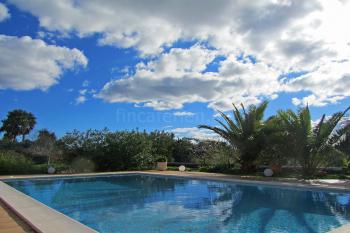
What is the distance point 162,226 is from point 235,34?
8.73 m

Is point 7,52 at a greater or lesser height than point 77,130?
greater

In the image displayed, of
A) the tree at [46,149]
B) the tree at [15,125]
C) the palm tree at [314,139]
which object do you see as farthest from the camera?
the tree at [15,125]

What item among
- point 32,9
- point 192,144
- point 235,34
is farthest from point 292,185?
point 192,144

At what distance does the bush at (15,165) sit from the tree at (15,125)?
27910mm

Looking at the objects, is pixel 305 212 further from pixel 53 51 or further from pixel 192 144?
pixel 192 144

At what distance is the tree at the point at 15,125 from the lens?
44.4 metres

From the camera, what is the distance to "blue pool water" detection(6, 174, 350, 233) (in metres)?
7.16

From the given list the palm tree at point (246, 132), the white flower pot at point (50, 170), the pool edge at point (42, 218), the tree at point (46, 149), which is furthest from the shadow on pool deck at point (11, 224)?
the tree at point (46, 149)

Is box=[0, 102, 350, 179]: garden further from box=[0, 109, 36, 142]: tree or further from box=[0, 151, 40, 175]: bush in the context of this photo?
box=[0, 109, 36, 142]: tree

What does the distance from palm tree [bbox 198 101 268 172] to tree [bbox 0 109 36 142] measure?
35.6 meters

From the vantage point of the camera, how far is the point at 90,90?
21.9 m

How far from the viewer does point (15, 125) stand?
4456 centimetres

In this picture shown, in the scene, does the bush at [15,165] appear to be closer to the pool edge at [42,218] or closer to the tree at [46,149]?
the tree at [46,149]

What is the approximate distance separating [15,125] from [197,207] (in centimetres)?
4168
